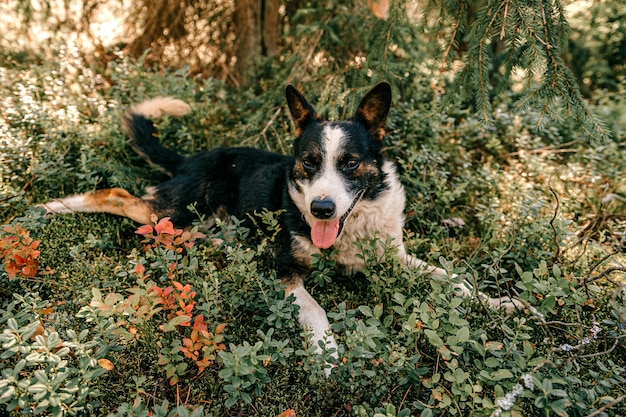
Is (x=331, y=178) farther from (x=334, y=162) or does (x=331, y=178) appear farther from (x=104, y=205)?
(x=104, y=205)

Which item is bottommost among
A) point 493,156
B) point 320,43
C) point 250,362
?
point 250,362

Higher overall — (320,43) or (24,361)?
(320,43)

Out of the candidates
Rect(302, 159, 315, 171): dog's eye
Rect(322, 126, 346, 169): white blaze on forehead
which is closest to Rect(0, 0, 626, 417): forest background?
Rect(302, 159, 315, 171): dog's eye

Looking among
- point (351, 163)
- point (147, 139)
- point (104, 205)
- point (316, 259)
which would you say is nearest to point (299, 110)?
point (351, 163)

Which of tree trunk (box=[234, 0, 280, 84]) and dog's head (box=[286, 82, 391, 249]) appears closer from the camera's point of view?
dog's head (box=[286, 82, 391, 249])

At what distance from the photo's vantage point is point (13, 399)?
1729 mm

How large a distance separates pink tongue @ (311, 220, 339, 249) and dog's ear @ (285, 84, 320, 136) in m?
0.85

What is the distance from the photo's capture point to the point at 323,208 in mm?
2535

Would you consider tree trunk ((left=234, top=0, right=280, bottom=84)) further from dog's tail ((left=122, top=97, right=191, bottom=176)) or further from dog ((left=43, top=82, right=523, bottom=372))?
dog ((left=43, top=82, right=523, bottom=372))

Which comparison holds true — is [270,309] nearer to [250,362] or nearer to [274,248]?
[250,362]

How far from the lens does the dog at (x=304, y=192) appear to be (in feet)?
8.93

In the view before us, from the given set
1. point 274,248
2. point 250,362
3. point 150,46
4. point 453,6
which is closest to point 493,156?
point 453,6

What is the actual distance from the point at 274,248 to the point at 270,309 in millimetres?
945

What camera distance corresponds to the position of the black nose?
2537 millimetres
